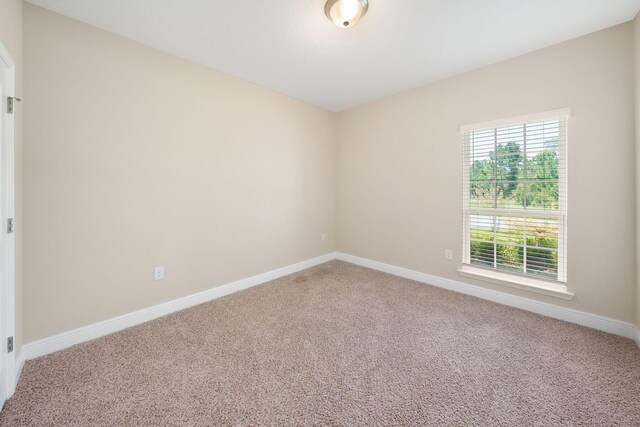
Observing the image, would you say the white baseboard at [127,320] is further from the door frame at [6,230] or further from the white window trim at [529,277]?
the white window trim at [529,277]

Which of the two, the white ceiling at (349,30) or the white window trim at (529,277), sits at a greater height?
the white ceiling at (349,30)

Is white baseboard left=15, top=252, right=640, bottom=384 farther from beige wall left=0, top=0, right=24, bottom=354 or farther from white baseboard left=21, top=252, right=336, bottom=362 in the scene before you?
beige wall left=0, top=0, right=24, bottom=354

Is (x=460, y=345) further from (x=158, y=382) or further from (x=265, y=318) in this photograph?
(x=158, y=382)

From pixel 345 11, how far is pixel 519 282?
2.87m

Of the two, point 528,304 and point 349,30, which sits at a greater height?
point 349,30

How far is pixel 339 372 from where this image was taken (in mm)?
1646

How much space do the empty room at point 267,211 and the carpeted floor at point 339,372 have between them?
0.02m

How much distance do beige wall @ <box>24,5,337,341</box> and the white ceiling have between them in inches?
10.9

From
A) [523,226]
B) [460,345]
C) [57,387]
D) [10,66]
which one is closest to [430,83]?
[523,226]

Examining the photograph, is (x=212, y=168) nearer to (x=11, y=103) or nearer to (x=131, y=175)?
(x=131, y=175)

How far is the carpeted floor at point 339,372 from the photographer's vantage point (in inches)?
52.3

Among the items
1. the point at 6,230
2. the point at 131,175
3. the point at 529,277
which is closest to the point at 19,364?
the point at 6,230

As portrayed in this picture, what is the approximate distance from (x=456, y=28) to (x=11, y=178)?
3.25 metres

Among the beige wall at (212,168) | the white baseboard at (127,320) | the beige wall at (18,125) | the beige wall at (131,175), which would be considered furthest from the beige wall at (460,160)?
the beige wall at (18,125)
